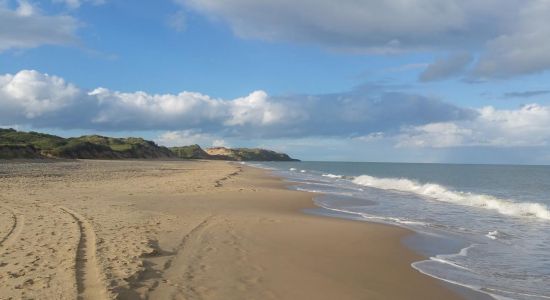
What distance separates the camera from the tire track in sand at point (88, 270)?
21.4 feet

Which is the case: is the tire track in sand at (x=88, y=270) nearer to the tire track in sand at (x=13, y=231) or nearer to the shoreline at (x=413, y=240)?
the tire track in sand at (x=13, y=231)

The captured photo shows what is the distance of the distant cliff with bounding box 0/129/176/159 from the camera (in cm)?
6003

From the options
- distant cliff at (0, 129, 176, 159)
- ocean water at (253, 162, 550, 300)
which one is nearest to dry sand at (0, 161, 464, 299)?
ocean water at (253, 162, 550, 300)

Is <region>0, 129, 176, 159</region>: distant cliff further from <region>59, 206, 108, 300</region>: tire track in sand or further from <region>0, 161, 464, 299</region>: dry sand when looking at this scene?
<region>59, 206, 108, 300</region>: tire track in sand

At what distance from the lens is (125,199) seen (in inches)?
774

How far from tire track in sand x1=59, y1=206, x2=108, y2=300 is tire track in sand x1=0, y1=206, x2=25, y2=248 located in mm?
1390

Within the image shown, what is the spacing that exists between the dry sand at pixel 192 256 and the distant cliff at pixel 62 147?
161ft

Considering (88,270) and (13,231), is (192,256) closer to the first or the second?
(88,270)

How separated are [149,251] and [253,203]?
12.5 m

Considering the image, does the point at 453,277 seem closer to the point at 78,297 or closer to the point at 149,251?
the point at 149,251

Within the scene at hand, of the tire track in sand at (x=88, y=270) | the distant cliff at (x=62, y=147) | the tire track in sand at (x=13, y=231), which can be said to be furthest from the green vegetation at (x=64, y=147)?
the tire track in sand at (x=88, y=270)

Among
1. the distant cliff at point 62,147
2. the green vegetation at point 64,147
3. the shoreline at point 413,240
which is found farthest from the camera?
→ the green vegetation at point 64,147

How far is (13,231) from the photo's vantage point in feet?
35.2

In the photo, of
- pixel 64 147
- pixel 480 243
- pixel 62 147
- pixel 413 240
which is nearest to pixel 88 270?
pixel 413 240
